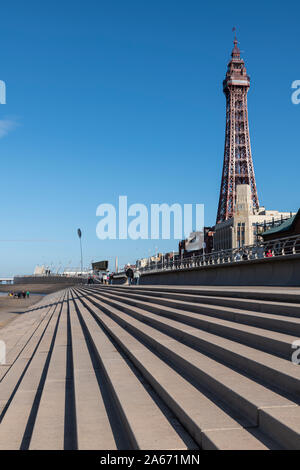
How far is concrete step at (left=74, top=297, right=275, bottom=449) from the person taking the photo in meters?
3.60

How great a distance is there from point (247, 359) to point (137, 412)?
1326 mm

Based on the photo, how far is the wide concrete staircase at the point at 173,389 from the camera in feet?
11.9

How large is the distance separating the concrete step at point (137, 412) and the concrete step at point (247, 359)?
1038 mm

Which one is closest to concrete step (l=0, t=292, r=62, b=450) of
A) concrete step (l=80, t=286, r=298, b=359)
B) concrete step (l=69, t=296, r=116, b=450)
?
concrete step (l=69, t=296, r=116, b=450)

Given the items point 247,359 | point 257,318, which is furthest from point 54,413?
point 257,318

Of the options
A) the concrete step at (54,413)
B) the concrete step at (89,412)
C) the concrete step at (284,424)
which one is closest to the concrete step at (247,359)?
the concrete step at (284,424)

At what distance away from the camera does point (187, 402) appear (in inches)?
167

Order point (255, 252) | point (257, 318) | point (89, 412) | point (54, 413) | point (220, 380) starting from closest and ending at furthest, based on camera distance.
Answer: point (220, 380)
point (89, 412)
point (54, 413)
point (257, 318)
point (255, 252)

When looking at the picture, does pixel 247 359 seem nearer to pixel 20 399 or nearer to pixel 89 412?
pixel 89 412

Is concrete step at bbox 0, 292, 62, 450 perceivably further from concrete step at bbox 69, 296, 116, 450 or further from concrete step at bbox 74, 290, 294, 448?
concrete step at bbox 74, 290, 294, 448

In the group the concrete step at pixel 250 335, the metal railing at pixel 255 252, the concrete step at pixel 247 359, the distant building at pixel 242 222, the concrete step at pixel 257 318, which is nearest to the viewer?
the concrete step at pixel 247 359

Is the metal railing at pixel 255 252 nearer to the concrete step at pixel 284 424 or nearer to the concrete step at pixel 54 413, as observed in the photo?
the concrete step at pixel 54 413

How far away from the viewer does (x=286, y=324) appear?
18.4 feet
